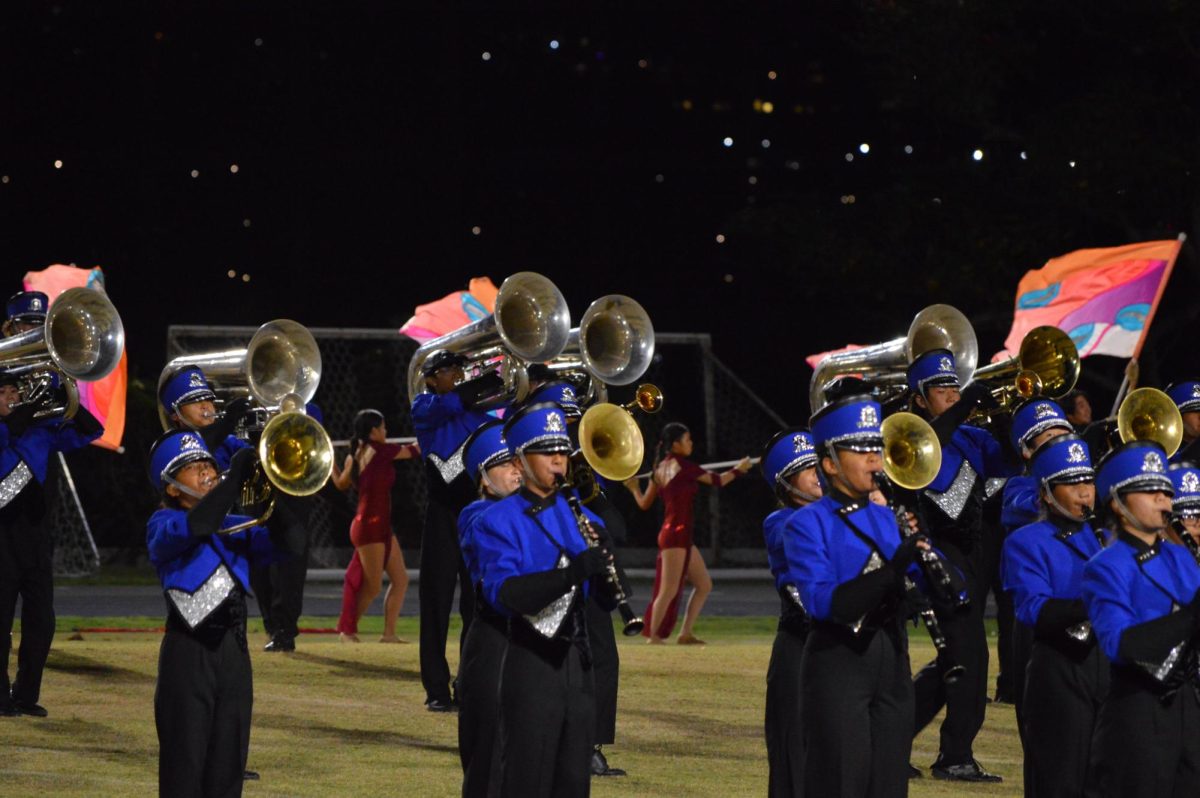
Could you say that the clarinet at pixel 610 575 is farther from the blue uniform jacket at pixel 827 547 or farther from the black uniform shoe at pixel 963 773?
the black uniform shoe at pixel 963 773

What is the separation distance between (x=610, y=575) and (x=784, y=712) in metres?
1.33

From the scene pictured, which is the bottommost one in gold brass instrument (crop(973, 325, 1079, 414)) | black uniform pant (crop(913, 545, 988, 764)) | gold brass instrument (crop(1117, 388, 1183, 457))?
black uniform pant (crop(913, 545, 988, 764))

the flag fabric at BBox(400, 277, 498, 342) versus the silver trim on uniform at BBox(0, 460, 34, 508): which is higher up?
the flag fabric at BBox(400, 277, 498, 342)

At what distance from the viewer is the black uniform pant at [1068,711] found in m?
7.26

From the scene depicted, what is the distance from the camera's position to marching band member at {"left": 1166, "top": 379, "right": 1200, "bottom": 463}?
10719mm

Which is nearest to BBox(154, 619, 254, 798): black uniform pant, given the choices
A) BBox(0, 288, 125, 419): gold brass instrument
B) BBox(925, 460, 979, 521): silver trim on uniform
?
BBox(0, 288, 125, 419): gold brass instrument

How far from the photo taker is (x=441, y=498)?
396 inches

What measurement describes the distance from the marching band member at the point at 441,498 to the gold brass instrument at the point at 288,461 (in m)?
1.63

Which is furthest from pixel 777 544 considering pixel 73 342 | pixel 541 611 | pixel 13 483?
pixel 13 483

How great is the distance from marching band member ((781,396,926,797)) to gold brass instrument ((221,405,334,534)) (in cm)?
197

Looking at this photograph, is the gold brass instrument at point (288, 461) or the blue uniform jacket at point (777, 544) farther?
the blue uniform jacket at point (777, 544)

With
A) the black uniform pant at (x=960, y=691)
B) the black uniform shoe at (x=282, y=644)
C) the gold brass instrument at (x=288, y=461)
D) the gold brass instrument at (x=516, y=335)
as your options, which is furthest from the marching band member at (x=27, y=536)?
the black uniform pant at (x=960, y=691)

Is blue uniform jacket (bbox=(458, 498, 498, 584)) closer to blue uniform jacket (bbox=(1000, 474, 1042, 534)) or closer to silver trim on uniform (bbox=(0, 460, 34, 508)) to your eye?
blue uniform jacket (bbox=(1000, 474, 1042, 534))

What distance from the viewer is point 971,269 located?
25.2 m
